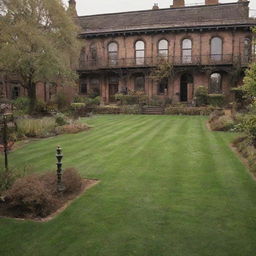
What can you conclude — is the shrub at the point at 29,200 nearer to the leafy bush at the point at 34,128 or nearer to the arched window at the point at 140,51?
the leafy bush at the point at 34,128

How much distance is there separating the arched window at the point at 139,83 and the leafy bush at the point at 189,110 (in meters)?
8.28

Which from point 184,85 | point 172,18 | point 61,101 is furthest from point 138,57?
point 61,101

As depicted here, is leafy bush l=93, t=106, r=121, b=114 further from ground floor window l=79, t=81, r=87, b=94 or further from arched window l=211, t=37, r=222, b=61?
arched window l=211, t=37, r=222, b=61

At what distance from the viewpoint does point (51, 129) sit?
1639 centimetres

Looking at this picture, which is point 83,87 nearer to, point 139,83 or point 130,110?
point 139,83

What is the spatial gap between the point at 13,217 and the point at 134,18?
33972mm

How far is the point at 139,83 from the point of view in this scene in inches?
1362

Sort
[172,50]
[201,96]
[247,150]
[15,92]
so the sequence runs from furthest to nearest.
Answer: [15,92] < [172,50] < [201,96] < [247,150]

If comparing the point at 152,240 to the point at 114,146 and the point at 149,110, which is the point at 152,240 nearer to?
the point at 114,146

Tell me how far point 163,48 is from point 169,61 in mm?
2105

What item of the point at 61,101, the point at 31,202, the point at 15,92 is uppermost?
the point at 15,92

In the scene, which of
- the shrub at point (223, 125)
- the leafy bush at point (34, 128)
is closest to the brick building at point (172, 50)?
the shrub at point (223, 125)

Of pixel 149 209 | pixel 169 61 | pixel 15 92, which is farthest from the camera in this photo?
pixel 15 92

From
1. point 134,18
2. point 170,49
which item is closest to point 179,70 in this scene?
point 170,49
